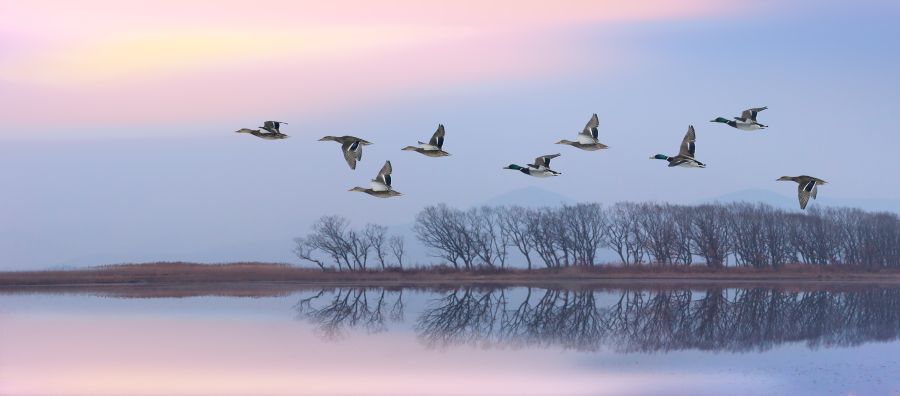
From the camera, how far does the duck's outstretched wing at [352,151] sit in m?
25.0

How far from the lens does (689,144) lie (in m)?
28.3

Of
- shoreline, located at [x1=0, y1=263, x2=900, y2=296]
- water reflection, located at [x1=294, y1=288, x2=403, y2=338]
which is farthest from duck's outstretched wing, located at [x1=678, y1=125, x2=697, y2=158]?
shoreline, located at [x1=0, y1=263, x2=900, y2=296]

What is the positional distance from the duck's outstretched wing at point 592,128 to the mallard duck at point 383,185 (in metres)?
5.26

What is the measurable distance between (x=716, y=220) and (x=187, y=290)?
48243 millimetres

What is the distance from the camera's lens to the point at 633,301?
56.1 meters

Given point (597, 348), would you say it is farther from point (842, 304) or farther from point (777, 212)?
point (777, 212)

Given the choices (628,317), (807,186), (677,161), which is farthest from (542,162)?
(628,317)

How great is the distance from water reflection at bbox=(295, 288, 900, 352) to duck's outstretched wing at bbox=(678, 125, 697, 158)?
32.3ft

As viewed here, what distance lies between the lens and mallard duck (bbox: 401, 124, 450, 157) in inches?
1065

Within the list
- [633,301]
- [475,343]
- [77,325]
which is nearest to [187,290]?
[77,325]

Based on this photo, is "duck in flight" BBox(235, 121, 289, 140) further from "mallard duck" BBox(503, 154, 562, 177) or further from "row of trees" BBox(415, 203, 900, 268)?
"row of trees" BBox(415, 203, 900, 268)

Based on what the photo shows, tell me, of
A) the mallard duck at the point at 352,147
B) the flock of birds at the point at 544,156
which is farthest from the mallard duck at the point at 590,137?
the mallard duck at the point at 352,147

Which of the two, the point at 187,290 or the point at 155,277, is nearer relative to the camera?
the point at 187,290

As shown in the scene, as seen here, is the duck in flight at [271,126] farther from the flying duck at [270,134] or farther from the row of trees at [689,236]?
the row of trees at [689,236]
